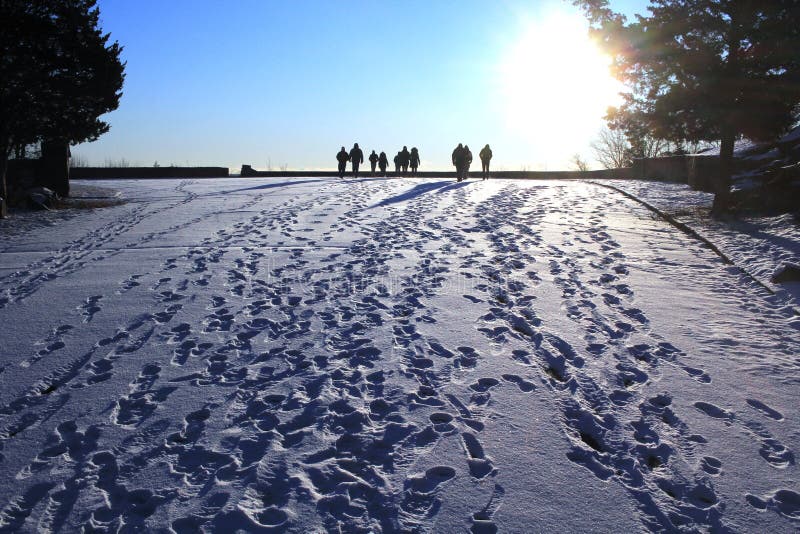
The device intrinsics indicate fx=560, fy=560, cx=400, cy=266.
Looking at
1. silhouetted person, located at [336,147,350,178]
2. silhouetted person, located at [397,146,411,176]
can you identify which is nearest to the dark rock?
silhouetted person, located at [336,147,350,178]

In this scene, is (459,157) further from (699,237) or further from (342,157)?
(699,237)

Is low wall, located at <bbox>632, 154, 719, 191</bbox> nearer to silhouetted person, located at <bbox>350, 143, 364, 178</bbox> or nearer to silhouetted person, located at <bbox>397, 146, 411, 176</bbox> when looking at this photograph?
silhouetted person, located at <bbox>397, 146, 411, 176</bbox>

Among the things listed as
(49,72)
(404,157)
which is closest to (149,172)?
(404,157)

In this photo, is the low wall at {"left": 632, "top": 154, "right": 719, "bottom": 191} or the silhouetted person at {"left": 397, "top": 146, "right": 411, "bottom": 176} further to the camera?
the silhouetted person at {"left": 397, "top": 146, "right": 411, "bottom": 176}

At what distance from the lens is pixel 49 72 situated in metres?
16.4

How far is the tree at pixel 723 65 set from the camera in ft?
39.9

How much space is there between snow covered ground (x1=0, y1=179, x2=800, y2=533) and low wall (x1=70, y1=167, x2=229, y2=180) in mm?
27996

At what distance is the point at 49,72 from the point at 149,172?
2050cm

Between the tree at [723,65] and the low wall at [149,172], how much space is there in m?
28.6

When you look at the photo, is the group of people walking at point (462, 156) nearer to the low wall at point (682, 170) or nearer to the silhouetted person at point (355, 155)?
A: the silhouetted person at point (355, 155)

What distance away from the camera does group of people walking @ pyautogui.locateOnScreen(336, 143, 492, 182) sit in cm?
2816

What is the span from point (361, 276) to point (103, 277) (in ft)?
12.8

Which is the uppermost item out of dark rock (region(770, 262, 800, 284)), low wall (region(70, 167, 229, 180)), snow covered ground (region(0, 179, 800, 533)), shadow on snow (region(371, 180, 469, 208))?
low wall (region(70, 167, 229, 180))

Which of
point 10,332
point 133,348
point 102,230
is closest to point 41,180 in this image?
point 102,230
